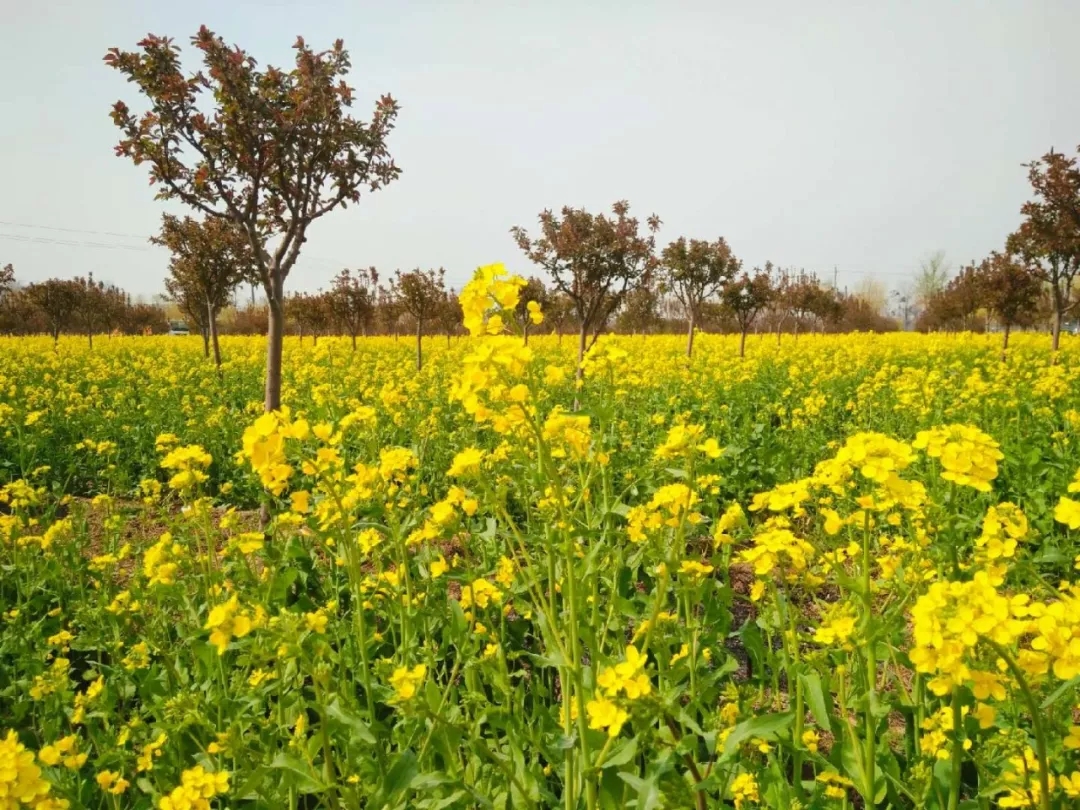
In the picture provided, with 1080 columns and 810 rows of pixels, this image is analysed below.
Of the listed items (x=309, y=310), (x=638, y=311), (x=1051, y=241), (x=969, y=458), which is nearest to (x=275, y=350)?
(x=969, y=458)

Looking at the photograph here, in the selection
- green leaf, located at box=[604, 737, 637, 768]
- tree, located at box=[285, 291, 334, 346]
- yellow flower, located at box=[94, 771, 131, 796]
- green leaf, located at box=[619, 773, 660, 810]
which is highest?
tree, located at box=[285, 291, 334, 346]

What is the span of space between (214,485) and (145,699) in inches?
165

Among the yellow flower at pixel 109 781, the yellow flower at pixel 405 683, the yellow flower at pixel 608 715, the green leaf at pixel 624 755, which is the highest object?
the yellow flower at pixel 608 715

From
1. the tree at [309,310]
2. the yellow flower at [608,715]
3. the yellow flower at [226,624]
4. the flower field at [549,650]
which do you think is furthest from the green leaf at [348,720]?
the tree at [309,310]

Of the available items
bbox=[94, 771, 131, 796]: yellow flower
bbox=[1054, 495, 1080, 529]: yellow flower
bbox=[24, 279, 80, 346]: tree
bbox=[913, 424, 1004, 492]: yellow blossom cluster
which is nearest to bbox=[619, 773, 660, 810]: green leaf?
bbox=[913, 424, 1004, 492]: yellow blossom cluster

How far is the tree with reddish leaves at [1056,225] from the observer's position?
485 inches

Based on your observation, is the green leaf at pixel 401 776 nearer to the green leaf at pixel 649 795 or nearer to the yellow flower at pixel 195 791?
the yellow flower at pixel 195 791

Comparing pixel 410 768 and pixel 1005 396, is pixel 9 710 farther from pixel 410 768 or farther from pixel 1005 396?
pixel 1005 396

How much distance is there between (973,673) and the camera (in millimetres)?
1135

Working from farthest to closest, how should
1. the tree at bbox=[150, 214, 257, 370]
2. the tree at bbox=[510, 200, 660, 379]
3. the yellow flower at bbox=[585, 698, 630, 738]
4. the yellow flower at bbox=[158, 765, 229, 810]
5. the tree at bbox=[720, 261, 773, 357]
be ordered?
the tree at bbox=[720, 261, 773, 357], the tree at bbox=[150, 214, 257, 370], the tree at bbox=[510, 200, 660, 379], the yellow flower at bbox=[158, 765, 229, 810], the yellow flower at bbox=[585, 698, 630, 738]

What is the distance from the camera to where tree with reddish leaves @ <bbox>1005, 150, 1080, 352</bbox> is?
12.3 meters

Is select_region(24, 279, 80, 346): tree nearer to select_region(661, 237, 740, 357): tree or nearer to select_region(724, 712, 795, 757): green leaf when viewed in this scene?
select_region(661, 237, 740, 357): tree

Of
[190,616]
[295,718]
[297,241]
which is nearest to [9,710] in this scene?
[190,616]

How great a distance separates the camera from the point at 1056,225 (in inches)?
495
